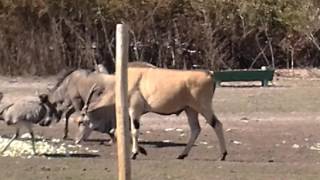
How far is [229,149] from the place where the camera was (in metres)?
18.2

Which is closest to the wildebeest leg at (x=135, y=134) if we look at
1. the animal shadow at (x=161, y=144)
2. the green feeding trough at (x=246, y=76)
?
the animal shadow at (x=161, y=144)

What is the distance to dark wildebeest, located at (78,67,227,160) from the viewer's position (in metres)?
16.9

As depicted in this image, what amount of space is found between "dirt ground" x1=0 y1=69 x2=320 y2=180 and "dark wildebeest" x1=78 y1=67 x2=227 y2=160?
2.00 feet

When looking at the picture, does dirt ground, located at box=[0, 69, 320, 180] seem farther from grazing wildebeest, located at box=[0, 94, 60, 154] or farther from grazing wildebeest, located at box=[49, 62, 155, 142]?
grazing wildebeest, located at box=[0, 94, 60, 154]

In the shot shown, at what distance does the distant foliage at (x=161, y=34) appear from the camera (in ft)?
149

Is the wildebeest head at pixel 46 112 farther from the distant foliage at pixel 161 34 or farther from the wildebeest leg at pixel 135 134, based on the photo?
the distant foliage at pixel 161 34

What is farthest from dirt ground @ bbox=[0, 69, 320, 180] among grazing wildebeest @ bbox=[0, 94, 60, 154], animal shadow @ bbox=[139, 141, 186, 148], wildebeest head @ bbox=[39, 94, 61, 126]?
wildebeest head @ bbox=[39, 94, 61, 126]

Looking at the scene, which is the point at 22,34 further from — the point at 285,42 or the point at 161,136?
the point at 161,136

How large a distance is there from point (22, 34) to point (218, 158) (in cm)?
3063

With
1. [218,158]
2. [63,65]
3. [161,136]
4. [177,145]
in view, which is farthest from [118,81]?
[63,65]

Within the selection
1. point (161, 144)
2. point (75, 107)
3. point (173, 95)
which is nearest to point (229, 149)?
point (161, 144)

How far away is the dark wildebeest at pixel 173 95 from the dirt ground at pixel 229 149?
0.61 m

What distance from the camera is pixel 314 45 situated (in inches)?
1881

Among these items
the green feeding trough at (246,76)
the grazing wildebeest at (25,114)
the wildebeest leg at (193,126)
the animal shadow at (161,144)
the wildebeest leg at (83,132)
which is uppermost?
the grazing wildebeest at (25,114)
